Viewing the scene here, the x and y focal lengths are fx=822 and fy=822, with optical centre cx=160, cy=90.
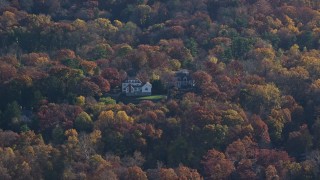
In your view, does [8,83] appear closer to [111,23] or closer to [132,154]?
[132,154]

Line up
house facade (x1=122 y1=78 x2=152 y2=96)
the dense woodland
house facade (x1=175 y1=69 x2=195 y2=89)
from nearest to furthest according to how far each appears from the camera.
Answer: the dense woodland
house facade (x1=122 y1=78 x2=152 y2=96)
house facade (x1=175 y1=69 x2=195 y2=89)

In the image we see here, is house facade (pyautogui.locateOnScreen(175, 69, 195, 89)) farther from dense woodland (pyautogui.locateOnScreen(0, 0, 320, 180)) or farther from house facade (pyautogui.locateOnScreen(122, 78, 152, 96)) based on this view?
house facade (pyautogui.locateOnScreen(122, 78, 152, 96))

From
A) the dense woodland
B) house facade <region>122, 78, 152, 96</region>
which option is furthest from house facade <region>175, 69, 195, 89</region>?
house facade <region>122, 78, 152, 96</region>

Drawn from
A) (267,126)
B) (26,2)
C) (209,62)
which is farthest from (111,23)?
(267,126)

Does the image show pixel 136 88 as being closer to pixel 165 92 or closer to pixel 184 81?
pixel 165 92

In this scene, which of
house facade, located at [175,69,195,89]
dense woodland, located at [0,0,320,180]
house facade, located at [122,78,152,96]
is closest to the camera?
dense woodland, located at [0,0,320,180]

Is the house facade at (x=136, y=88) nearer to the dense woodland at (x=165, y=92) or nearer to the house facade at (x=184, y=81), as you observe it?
the dense woodland at (x=165, y=92)

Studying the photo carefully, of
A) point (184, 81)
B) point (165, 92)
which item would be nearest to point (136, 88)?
point (165, 92)

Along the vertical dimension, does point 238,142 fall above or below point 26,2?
below
